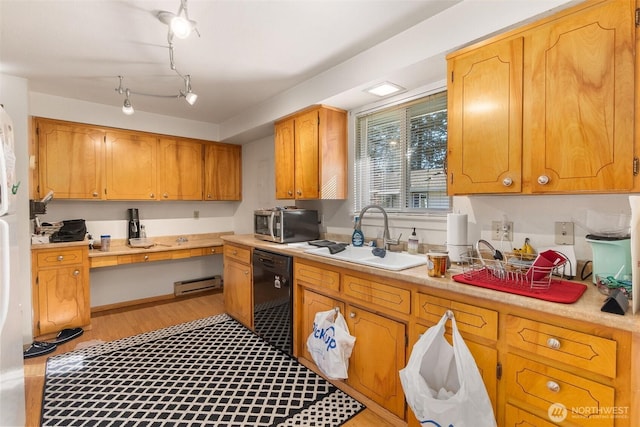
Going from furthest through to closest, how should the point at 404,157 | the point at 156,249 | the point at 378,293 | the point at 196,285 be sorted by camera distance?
the point at 196,285, the point at 156,249, the point at 404,157, the point at 378,293

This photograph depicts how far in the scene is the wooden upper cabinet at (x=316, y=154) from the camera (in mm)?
2770

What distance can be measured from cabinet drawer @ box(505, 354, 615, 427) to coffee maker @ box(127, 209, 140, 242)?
409 cm

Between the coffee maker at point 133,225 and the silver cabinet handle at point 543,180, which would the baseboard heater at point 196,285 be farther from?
the silver cabinet handle at point 543,180

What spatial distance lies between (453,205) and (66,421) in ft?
9.15

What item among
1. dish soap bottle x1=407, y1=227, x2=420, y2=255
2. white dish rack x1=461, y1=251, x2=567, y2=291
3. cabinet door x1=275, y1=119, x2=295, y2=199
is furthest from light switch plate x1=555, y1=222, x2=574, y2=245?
cabinet door x1=275, y1=119, x2=295, y2=199

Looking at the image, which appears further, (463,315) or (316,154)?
(316,154)

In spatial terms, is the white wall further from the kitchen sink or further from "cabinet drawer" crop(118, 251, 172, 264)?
the kitchen sink

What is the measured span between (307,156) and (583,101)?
2.03 meters

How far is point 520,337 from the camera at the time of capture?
4.05 feet

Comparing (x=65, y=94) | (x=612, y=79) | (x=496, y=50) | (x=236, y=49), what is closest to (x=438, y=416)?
(x=612, y=79)

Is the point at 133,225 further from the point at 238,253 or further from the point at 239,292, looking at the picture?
the point at 239,292

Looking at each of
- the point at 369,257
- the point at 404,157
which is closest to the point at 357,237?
the point at 369,257

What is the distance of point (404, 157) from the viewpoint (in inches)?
99.0

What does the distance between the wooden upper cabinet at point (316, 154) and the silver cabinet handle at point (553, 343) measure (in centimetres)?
195
